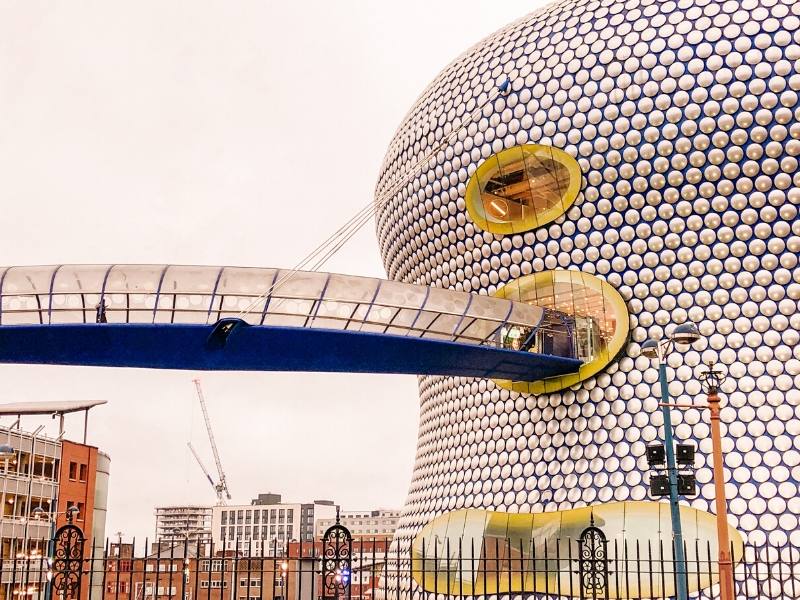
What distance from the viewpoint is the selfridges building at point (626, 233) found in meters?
19.6

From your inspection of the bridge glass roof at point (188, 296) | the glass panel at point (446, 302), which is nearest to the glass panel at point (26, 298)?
the bridge glass roof at point (188, 296)

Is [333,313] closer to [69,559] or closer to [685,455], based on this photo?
[685,455]

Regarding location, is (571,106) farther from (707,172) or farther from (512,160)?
(707,172)

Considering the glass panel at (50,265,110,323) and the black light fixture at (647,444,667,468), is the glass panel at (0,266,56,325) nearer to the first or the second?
the glass panel at (50,265,110,323)

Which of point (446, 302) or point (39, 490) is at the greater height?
point (446, 302)

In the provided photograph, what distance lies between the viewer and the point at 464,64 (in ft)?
79.5

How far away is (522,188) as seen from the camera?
2245cm

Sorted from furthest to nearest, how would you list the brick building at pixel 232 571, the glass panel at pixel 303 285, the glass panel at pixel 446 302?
1. the glass panel at pixel 446 302
2. the glass panel at pixel 303 285
3. the brick building at pixel 232 571

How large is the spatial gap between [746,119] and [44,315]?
14.4 m

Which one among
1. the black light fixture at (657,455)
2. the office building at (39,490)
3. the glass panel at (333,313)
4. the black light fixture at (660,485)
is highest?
the glass panel at (333,313)

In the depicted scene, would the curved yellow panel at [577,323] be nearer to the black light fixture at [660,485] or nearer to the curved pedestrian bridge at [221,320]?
the curved pedestrian bridge at [221,320]

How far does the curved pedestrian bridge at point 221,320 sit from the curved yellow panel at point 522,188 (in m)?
3.33

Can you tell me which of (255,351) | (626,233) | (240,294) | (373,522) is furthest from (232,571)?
(373,522)

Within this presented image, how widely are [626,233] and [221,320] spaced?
9.00 meters
